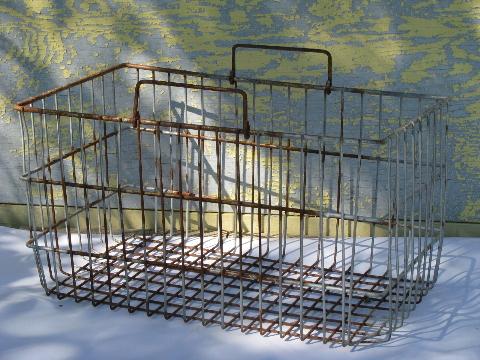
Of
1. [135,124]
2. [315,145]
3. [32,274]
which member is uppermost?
[135,124]

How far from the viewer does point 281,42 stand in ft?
9.52

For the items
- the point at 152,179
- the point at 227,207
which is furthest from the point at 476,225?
the point at 152,179

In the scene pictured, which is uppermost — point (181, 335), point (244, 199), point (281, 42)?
point (281, 42)

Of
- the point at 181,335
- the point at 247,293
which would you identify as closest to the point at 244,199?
the point at 247,293

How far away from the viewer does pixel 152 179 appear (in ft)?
10.3

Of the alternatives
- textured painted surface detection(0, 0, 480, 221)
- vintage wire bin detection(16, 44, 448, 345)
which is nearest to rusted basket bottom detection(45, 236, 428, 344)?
vintage wire bin detection(16, 44, 448, 345)

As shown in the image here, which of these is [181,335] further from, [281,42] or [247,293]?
[281,42]

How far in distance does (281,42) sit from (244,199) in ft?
1.49

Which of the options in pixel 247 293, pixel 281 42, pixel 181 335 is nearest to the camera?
pixel 181 335

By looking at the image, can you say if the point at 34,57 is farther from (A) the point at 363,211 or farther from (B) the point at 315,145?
(A) the point at 363,211

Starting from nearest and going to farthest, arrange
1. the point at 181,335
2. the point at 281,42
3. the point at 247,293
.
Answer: the point at 181,335 < the point at 247,293 < the point at 281,42

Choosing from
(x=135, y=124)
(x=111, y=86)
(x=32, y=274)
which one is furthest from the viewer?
(x=111, y=86)

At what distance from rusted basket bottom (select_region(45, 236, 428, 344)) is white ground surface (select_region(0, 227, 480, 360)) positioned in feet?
0.12

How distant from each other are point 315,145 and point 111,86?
621 mm
